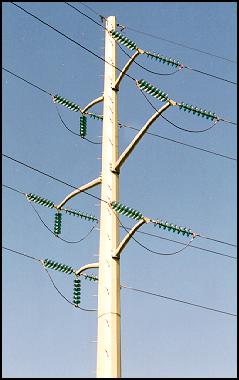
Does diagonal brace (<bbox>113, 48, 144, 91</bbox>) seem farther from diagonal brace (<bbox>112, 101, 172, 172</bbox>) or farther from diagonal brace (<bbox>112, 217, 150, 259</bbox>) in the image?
diagonal brace (<bbox>112, 217, 150, 259</bbox>)

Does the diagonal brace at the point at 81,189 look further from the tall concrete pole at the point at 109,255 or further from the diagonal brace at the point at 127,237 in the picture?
the diagonal brace at the point at 127,237

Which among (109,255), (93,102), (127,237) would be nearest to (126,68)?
(93,102)

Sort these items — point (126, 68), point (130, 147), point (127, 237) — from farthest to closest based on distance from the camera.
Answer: point (126, 68)
point (130, 147)
point (127, 237)

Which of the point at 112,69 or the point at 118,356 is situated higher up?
the point at 112,69

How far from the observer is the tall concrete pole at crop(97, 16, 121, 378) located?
1462 centimetres

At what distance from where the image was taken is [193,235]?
16.7 metres

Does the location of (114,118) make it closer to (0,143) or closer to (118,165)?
(118,165)

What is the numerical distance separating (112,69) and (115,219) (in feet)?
17.5

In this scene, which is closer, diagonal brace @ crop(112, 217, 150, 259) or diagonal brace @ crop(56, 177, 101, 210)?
diagonal brace @ crop(112, 217, 150, 259)

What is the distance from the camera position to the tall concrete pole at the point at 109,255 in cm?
1462

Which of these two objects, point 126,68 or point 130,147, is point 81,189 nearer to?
point 130,147

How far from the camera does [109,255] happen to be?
15914 mm

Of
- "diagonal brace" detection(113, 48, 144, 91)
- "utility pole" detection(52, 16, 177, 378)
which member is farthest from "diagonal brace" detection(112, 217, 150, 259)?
"diagonal brace" detection(113, 48, 144, 91)

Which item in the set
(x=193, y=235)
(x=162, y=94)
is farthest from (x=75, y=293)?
(x=162, y=94)
